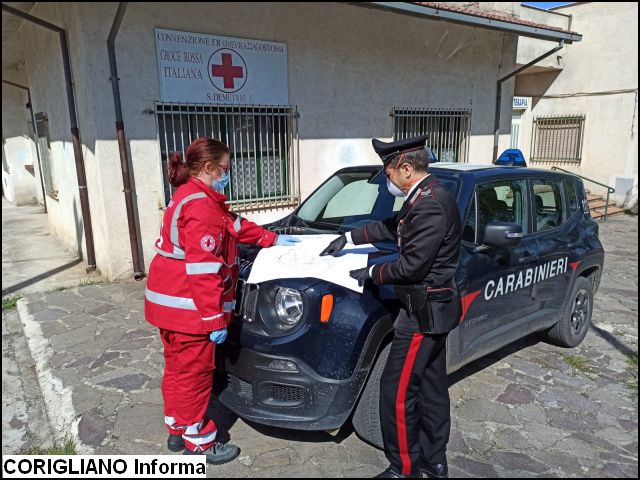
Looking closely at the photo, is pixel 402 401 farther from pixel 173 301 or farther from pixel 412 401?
pixel 173 301

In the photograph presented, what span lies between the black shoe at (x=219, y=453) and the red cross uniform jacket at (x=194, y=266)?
79 cm

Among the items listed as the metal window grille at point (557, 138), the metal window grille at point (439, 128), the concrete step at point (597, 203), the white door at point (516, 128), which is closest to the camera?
the metal window grille at point (439, 128)

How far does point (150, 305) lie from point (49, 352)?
2275mm

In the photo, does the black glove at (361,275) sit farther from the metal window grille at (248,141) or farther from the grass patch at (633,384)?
the metal window grille at (248,141)

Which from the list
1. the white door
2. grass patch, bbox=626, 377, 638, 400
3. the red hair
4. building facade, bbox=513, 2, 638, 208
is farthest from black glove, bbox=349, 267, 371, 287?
the white door

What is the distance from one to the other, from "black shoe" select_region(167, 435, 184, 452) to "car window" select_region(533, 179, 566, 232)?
3014 mm

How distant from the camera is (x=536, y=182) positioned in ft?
12.1

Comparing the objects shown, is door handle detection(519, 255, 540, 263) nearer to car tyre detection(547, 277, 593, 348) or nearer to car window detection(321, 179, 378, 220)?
car tyre detection(547, 277, 593, 348)

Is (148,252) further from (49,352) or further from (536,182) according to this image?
(536,182)

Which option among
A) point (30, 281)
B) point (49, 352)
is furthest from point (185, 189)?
point (30, 281)

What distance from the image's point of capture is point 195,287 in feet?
7.68

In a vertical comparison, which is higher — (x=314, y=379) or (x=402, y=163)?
(x=402, y=163)

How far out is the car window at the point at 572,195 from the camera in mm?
4055
